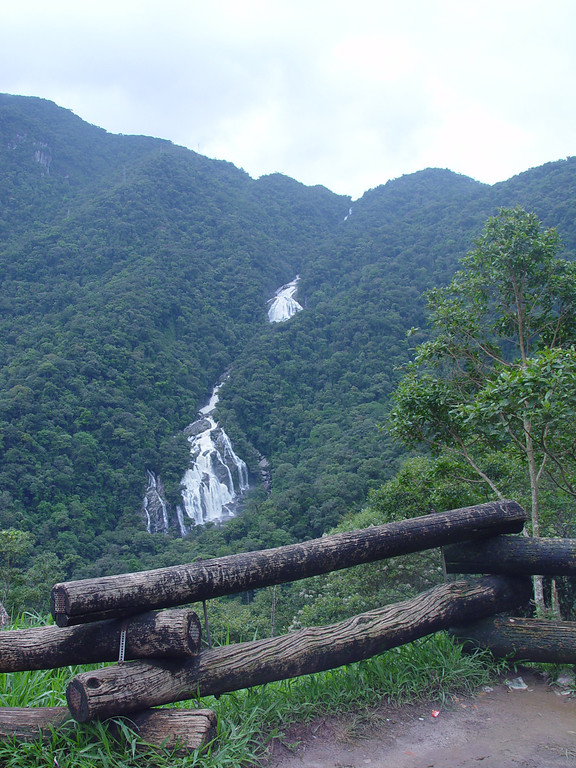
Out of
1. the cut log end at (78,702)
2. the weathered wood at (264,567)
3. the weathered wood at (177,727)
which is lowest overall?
the weathered wood at (177,727)

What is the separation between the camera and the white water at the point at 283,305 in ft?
261

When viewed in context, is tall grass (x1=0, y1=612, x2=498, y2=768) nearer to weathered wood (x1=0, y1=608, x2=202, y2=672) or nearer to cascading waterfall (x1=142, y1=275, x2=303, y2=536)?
weathered wood (x1=0, y1=608, x2=202, y2=672)

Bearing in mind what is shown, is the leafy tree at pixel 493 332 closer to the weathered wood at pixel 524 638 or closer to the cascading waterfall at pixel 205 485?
the weathered wood at pixel 524 638

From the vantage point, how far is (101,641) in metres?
2.51

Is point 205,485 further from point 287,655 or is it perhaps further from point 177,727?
point 177,727

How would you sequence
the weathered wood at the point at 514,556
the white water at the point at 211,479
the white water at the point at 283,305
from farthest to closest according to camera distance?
the white water at the point at 283,305, the white water at the point at 211,479, the weathered wood at the point at 514,556

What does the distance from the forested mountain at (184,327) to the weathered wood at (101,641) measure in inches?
569

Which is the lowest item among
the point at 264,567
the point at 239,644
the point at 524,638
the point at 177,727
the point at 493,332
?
the point at 524,638

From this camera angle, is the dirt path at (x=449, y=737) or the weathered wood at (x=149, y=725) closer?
the weathered wood at (x=149, y=725)

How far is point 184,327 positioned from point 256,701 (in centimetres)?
7157

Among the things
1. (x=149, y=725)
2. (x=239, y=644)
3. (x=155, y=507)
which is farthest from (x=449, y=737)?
(x=155, y=507)

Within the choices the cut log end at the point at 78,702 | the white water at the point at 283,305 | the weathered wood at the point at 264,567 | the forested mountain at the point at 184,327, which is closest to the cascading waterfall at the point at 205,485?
the forested mountain at the point at 184,327

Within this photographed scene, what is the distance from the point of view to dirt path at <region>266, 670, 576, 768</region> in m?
2.43

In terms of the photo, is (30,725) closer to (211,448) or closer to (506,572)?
(506,572)
